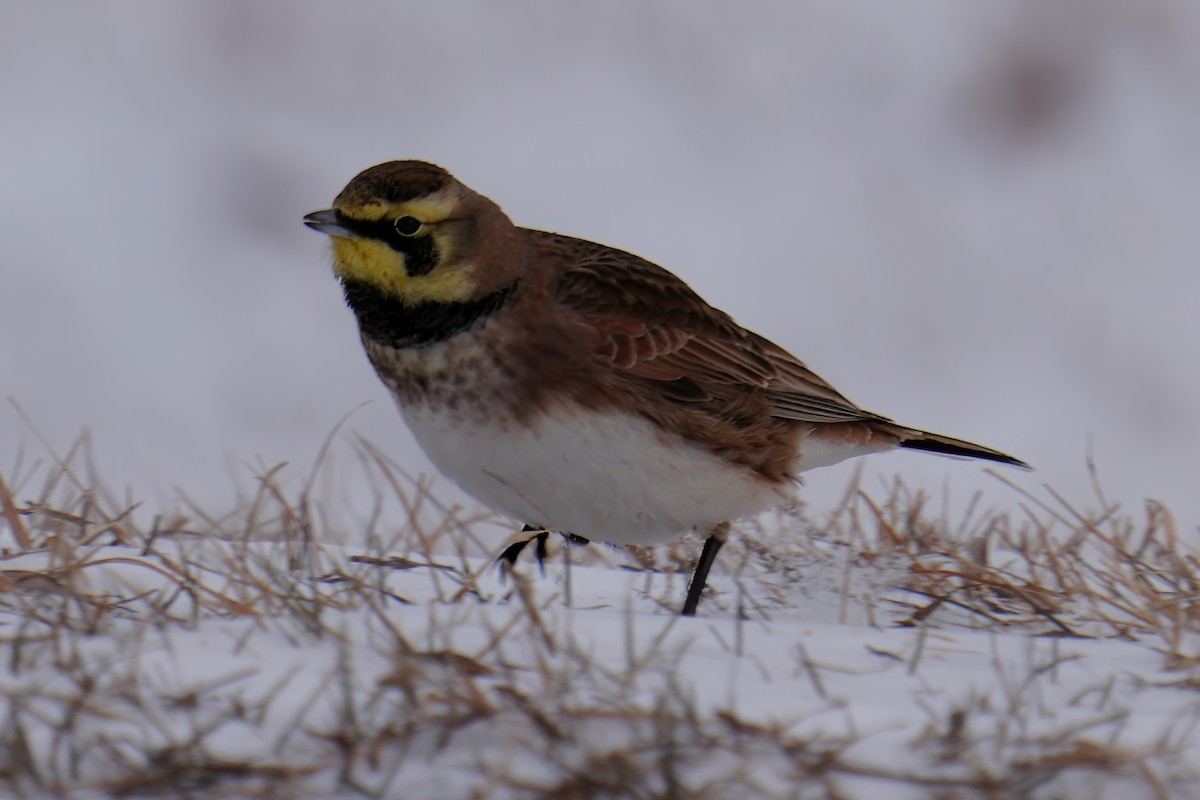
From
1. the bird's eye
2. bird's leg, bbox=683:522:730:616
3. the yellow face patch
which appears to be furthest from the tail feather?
the bird's eye

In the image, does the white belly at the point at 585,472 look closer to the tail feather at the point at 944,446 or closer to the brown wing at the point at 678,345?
the brown wing at the point at 678,345

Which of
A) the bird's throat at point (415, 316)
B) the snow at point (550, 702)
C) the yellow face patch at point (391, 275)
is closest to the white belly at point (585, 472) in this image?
the bird's throat at point (415, 316)

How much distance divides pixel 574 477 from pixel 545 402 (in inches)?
8.9

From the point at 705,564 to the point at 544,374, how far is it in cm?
83

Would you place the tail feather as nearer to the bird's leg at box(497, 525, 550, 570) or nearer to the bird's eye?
the bird's leg at box(497, 525, 550, 570)

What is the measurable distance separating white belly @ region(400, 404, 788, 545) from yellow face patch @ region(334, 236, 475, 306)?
34 centimetres

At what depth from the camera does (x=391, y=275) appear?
15.5 ft

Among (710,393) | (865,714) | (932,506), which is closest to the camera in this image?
(865,714)

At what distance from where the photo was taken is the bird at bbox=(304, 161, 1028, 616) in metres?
4.52

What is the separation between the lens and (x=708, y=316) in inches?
211

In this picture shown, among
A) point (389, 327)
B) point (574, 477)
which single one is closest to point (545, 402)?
point (574, 477)

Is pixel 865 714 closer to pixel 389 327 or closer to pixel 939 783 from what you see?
pixel 939 783

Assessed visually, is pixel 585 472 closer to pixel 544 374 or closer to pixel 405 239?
pixel 544 374

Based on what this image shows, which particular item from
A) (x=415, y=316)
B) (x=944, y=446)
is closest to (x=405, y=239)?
(x=415, y=316)
